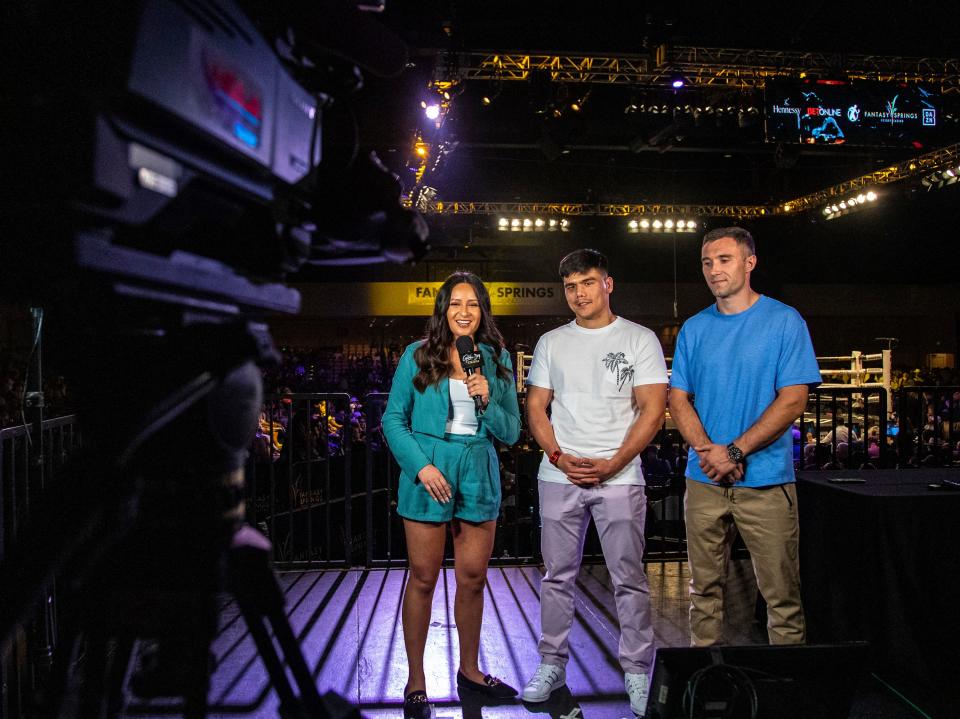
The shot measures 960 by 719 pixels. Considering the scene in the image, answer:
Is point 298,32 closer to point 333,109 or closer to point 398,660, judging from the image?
point 333,109

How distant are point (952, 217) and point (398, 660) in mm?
17440

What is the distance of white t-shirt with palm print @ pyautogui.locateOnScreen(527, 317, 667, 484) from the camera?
9.86 ft

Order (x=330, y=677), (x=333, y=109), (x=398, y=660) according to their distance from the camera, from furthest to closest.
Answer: (x=398, y=660)
(x=330, y=677)
(x=333, y=109)

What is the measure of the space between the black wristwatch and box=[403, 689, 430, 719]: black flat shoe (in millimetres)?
1605

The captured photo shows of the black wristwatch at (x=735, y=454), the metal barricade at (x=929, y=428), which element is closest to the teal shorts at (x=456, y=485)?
the black wristwatch at (x=735, y=454)

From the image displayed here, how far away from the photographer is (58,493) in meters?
0.72

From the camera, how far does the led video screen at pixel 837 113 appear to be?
798 centimetres

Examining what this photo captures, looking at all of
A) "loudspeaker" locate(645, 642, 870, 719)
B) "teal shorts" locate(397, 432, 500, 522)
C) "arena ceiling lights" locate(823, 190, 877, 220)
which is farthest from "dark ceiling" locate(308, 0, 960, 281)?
"loudspeaker" locate(645, 642, 870, 719)

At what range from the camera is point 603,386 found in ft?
9.93

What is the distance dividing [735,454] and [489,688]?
1473mm

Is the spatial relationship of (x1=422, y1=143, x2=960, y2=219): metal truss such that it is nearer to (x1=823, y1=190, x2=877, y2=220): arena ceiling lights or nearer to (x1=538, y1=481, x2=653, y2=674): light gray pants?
(x1=823, y1=190, x2=877, y2=220): arena ceiling lights

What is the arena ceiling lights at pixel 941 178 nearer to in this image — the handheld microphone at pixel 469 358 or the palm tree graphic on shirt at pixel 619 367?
the palm tree graphic on shirt at pixel 619 367

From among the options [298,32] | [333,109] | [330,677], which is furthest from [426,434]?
[298,32]

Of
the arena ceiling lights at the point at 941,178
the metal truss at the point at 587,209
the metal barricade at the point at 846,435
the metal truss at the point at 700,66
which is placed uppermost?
the metal truss at the point at 700,66
